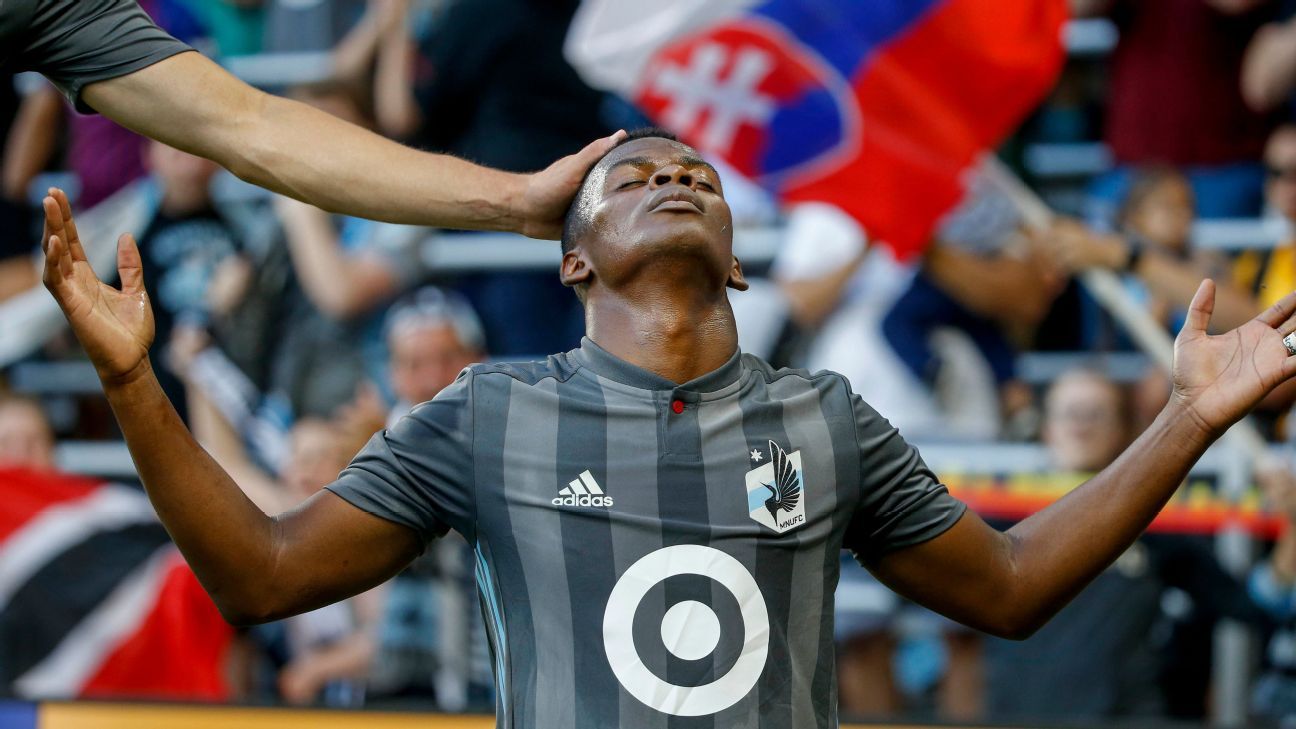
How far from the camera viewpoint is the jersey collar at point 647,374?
2.53 meters

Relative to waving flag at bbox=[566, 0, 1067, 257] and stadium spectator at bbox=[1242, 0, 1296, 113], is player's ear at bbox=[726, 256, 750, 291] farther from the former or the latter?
stadium spectator at bbox=[1242, 0, 1296, 113]

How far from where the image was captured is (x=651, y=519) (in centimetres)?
239

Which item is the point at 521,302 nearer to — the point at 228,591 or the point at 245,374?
the point at 245,374

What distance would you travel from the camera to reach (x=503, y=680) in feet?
8.05

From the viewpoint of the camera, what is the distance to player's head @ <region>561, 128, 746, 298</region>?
259 cm

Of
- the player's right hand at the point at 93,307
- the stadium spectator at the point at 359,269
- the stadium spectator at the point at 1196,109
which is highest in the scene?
the stadium spectator at the point at 1196,109

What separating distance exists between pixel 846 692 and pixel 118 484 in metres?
3.40

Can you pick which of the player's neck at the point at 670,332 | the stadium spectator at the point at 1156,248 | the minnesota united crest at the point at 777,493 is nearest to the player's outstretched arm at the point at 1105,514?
the minnesota united crest at the point at 777,493

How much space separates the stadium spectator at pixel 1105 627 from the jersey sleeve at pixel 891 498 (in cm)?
270

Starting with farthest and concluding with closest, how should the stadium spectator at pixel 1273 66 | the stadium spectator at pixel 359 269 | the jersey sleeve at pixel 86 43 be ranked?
1. the stadium spectator at pixel 359 269
2. the stadium spectator at pixel 1273 66
3. the jersey sleeve at pixel 86 43

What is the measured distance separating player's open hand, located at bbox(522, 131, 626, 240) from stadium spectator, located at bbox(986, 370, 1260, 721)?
302 centimetres

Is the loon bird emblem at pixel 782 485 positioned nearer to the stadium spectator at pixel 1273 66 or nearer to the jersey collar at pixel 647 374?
the jersey collar at pixel 647 374

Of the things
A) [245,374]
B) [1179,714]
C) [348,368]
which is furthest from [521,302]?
[1179,714]

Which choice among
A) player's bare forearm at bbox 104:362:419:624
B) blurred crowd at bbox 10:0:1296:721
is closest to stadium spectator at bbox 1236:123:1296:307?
blurred crowd at bbox 10:0:1296:721
